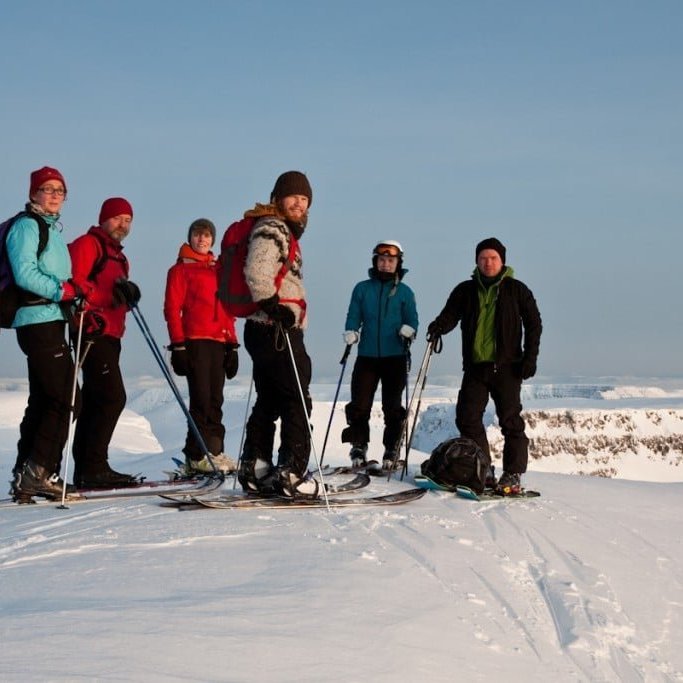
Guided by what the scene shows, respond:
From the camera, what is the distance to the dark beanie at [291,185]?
595 centimetres

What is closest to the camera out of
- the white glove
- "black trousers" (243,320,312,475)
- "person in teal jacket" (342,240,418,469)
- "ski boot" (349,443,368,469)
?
"black trousers" (243,320,312,475)

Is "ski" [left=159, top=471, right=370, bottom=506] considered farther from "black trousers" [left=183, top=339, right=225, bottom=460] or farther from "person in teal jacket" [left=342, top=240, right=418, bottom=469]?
"black trousers" [left=183, top=339, right=225, bottom=460]

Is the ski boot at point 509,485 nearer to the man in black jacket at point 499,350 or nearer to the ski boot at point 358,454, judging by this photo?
the man in black jacket at point 499,350

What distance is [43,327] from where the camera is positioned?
6.29m

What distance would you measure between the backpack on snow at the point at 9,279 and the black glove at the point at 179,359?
1947mm

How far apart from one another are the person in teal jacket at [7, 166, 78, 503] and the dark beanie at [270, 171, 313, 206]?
65.0 inches

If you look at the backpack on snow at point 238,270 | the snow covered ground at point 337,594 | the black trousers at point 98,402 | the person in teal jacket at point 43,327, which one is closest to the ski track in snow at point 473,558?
the snow covered ground at point 337,594

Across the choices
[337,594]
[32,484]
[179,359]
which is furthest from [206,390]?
[337,594]

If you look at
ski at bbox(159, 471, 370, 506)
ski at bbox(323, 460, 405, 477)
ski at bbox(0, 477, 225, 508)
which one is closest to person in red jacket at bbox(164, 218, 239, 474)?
ski at bbox(0, 477, 225, 508)

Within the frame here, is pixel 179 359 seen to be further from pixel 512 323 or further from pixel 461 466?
pixel 512 323

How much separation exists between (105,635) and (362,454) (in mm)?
5807

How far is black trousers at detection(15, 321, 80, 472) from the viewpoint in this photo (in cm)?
629

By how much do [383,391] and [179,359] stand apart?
6.75 ft

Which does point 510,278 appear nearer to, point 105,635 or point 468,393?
point 468,393
